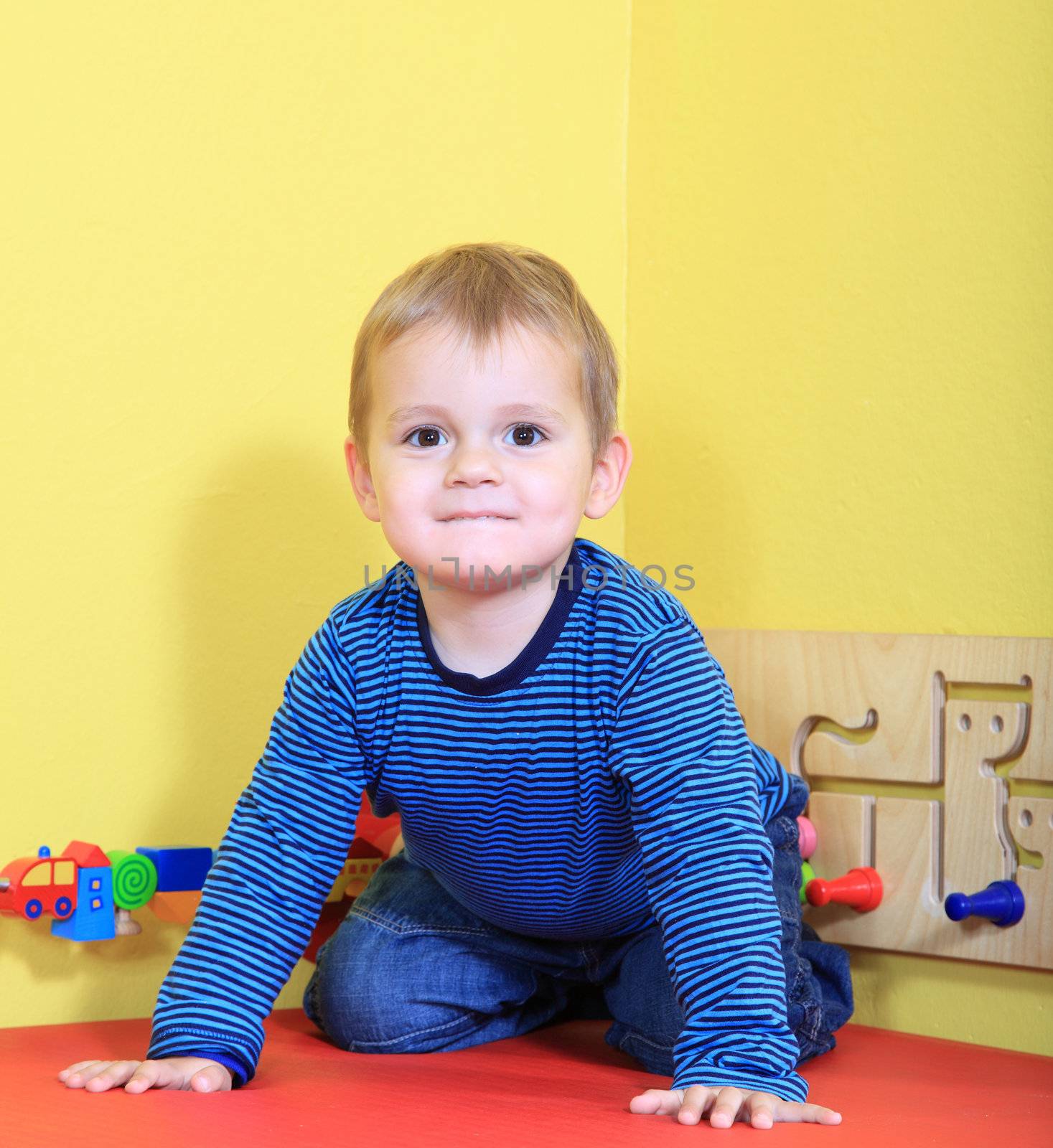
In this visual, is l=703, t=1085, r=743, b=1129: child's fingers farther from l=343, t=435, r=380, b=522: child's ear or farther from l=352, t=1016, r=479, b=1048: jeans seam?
l=343, t=435, r=380, b=522: child's ear

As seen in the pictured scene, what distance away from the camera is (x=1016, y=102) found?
104 centimetres

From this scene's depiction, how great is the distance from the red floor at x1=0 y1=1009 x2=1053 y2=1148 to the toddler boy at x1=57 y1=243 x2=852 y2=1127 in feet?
0.11

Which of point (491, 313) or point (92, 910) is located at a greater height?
point (491, 313)

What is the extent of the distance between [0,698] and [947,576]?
731 mm

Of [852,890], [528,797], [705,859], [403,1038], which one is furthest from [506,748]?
[852,890]

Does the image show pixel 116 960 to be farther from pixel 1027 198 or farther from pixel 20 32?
pixel 1027 198

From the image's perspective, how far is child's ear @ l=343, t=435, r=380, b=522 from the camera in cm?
93

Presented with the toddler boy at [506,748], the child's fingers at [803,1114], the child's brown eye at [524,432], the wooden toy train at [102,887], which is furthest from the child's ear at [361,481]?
the child's fingers at [803,1114]

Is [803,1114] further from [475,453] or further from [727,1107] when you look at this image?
[475,453]

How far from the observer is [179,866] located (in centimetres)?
101

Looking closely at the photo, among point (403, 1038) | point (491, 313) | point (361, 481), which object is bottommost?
point (403, 1038)

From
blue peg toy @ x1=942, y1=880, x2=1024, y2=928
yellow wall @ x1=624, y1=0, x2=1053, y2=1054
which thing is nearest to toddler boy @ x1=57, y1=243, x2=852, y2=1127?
blue peg toy @ x1=942, y1=880, x2=1024, y2=928

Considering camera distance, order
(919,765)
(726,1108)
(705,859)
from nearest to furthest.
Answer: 1. (726,1108)
2. (705,859)
3. (919,765)

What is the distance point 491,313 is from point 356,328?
33 cm
